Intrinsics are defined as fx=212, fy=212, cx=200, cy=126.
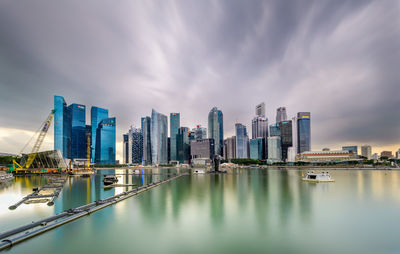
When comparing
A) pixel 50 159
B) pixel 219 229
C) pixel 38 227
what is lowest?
pixel 50 159

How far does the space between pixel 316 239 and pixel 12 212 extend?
38.1 m

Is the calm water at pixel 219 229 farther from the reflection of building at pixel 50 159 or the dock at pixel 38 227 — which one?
the reflection of building at pixel 50 159

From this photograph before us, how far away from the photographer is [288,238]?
19.2 m

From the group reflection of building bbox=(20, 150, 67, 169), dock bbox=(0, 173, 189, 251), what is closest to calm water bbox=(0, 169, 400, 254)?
dock bbox=(0, 173, 189, 251)

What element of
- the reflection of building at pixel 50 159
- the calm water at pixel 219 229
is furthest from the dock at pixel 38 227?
the reflection of building at pixel 50 159

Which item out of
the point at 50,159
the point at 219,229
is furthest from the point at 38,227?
the point at 50,159

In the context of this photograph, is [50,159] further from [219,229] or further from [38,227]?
[219,229]

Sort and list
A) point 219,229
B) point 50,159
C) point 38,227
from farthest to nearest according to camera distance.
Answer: point 50,159 < point 219,229 < point 38,227

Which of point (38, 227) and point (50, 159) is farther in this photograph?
point (50, 159)

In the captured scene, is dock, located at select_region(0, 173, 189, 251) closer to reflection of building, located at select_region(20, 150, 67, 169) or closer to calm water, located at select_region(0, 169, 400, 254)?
calm water, located at select_region(0, 169, 400, 254)

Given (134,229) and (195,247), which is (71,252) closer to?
(134,229)

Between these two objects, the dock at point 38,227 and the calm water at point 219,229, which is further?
the dock at point 38,227

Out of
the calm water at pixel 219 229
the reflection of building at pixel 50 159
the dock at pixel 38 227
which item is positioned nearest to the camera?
the calm water at pixel 219 229

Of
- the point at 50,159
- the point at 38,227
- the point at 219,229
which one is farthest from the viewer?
the point at 50,159
